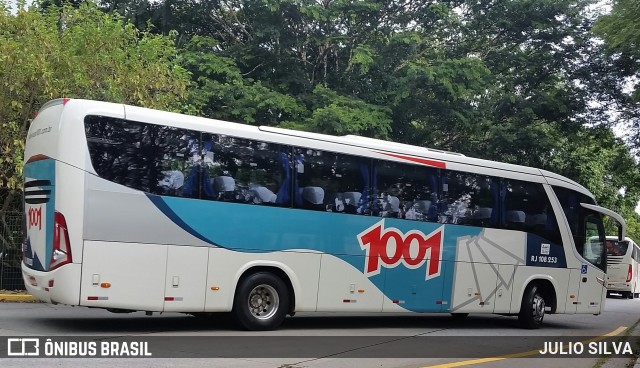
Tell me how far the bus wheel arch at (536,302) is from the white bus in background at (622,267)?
1750 cm

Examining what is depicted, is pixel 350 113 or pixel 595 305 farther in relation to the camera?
pixel 350 113

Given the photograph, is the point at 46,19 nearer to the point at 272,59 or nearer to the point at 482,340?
the point at 272,59

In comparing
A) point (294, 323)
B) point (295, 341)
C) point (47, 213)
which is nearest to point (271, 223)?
point (295, 341)

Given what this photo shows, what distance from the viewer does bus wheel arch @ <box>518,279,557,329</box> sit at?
49.3ft

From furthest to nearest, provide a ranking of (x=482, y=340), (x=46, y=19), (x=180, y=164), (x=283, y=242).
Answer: (x=46, y=19), (x=482, y=340), (x=283, y=242), (x=180, y=164)

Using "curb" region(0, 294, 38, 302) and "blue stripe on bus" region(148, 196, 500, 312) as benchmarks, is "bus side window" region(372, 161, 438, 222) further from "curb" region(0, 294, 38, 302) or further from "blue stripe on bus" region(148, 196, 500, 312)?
"curb" region(0, 294, 38, 302)

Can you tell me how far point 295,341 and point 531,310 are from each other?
6.71m

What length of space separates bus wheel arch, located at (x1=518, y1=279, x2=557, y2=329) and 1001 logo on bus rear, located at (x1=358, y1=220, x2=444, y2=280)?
9.12 feet

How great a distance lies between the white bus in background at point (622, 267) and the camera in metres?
31.6

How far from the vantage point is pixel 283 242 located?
452 inches

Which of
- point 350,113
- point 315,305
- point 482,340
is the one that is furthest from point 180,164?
point 350,113

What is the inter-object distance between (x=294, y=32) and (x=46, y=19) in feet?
29.8

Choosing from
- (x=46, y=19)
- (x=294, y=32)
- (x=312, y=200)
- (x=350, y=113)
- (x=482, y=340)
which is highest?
(x=294, y=32)

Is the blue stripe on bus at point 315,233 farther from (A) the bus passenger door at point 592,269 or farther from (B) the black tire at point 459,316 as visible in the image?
(A) the bus passenger door at point 592,269
